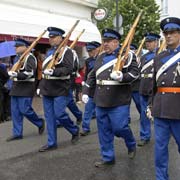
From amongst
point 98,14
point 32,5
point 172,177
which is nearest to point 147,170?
point 172,177

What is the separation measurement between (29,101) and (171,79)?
3745mm

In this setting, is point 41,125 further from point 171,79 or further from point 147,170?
point 171,79

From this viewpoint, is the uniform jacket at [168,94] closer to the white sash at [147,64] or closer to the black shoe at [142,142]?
the black shoe at [142,142]

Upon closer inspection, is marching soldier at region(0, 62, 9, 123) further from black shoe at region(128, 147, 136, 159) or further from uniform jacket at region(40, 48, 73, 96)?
black shoe at region(128, 147, 136, 159)

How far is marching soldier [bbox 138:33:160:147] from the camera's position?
8.03 m

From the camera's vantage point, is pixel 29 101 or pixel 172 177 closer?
pixel 172 177

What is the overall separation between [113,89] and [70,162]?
49.4 inches

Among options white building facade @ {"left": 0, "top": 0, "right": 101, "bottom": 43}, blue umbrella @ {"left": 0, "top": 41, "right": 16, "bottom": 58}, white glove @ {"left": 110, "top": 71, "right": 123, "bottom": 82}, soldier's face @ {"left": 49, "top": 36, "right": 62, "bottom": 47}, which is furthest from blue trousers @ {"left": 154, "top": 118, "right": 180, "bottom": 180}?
white building facade @ {"left": 0, "top": 0, "right": 101, "bottom": 43}

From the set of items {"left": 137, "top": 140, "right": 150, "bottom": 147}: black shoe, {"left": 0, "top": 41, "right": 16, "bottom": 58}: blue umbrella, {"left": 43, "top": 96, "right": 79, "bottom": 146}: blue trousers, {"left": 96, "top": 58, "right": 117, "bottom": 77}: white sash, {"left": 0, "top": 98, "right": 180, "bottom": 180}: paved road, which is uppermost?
{"left": 0, "top": 41, "right": 16, "bottom": 58}: blue umbrella

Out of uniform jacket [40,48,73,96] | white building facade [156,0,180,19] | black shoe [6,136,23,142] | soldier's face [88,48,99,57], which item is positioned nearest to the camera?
uniform jacket [40,48,73,96]

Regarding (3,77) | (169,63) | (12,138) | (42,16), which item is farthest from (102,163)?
(42,16)

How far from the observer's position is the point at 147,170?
6.28m

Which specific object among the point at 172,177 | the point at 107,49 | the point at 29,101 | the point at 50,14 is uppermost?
the point at 50,14

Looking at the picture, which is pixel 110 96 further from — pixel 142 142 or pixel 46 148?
pixel 142 142
